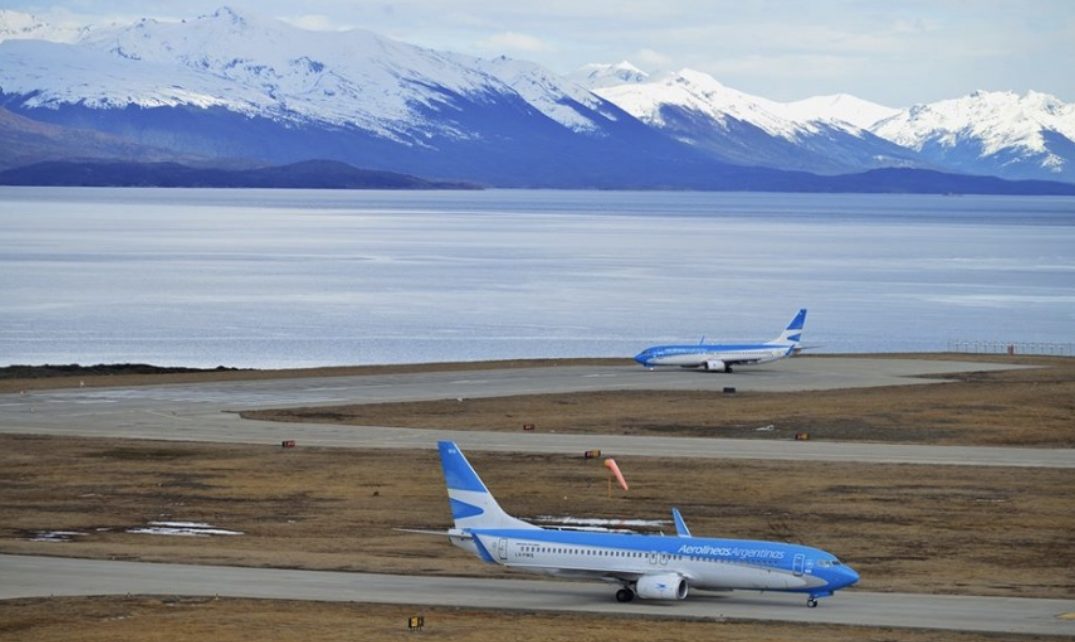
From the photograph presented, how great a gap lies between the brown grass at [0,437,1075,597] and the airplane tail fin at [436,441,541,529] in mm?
4224

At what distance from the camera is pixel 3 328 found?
191875 mm

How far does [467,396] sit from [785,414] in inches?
847

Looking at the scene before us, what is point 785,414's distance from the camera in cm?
11100

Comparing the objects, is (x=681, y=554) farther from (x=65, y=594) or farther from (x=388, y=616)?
(x=65, y=594)

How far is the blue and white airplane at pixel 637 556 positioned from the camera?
61.2 metres

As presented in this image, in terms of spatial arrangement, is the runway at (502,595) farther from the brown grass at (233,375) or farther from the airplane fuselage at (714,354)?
the airplane fuselage at (714,354)

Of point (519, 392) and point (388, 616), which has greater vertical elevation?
point (519, 392)

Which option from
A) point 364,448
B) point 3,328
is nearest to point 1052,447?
point 364,448

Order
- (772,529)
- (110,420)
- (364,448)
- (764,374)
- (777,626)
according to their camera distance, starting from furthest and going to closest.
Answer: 1. (764,374)
2. (110,420)
3. (364,448)
4. (772,529)
5. (777,626)

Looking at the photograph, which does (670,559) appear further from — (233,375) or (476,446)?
(233,375)

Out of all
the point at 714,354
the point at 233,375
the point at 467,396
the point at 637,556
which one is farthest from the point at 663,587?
the point at 233,375

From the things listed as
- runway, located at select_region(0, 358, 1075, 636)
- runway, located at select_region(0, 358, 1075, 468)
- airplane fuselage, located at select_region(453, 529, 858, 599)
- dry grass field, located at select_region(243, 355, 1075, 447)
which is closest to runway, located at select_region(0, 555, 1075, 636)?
runway, located at select_region(0, 358, 1075, 636)

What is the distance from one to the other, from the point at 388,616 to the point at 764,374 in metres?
80.6

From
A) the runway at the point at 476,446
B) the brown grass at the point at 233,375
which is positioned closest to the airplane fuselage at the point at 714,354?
the runway at the point at 476,446
